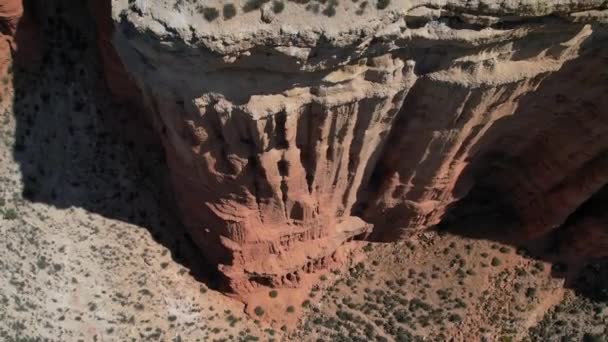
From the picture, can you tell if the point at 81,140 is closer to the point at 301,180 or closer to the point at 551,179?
the point at 301,180

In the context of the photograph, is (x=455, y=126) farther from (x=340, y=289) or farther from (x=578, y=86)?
(x=340, y=289)

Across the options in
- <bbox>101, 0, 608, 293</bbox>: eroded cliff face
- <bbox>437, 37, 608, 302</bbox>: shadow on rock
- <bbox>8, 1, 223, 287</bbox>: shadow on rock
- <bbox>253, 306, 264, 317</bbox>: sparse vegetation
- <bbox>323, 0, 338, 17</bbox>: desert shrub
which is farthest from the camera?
<bbox>253, 306, 264, 317</bbox>: sparse vegetation

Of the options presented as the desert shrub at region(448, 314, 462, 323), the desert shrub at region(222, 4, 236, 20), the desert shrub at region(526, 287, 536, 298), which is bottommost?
the desert shrub at region(448, 314, 462, 323)

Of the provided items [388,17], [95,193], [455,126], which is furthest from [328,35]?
[95,193]

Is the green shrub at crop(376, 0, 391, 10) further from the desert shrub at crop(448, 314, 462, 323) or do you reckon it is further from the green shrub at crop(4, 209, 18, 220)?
the green shrub at crop(4, 209, 18, 220)

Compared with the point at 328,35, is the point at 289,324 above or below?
below

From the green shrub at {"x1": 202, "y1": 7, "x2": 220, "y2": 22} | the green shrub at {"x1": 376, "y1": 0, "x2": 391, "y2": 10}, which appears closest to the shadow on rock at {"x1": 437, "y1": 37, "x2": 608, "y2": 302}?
the green shrub at {"x1": 376, "y1": 0, "x2": 391, "y2": 10}
